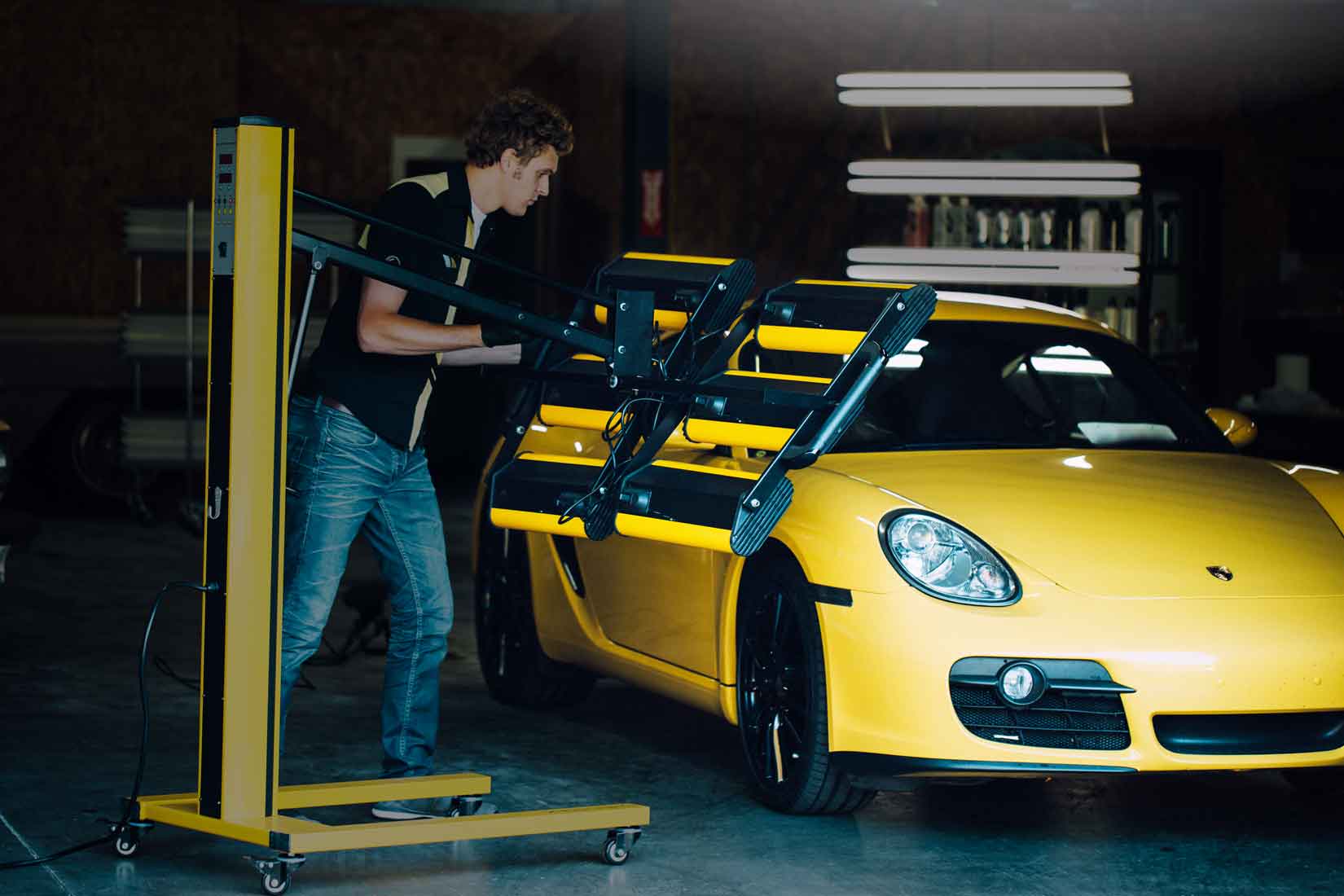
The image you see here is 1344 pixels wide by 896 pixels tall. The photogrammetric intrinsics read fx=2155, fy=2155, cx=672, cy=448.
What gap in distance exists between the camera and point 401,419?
17.0 feet

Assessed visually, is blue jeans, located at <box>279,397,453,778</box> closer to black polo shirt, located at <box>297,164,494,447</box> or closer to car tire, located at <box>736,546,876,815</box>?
black polo shirt, located at <box>297,164,494,447</box>

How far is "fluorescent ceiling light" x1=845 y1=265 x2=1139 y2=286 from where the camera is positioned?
1061 cm

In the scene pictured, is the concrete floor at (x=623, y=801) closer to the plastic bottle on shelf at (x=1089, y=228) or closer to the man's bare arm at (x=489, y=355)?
the man's bare arm at (x=489, y=355)

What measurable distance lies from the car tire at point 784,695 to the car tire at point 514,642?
4.65ft

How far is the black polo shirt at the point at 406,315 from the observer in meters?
5.11

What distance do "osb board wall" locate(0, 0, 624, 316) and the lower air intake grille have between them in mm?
10433

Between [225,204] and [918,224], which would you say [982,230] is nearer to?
[918,224]

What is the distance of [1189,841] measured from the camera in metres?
5.29

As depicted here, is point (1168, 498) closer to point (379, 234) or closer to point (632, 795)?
point (632, 795)

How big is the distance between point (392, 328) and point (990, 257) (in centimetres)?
644

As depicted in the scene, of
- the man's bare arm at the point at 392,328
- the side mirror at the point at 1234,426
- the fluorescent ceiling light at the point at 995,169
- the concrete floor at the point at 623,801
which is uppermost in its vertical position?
the fluorescent ceiling light at the point at 995,169

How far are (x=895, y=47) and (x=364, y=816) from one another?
1064cm

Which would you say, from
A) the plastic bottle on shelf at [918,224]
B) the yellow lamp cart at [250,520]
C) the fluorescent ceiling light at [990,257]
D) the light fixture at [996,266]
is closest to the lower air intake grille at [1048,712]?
the yellow lamp cart at [250,520]

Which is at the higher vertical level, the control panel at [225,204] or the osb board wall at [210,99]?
the osb board wall at [210,99]
